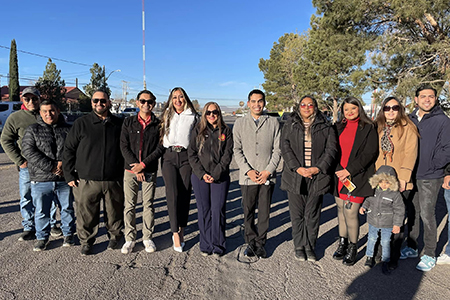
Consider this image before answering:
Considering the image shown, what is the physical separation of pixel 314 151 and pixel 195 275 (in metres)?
1.94

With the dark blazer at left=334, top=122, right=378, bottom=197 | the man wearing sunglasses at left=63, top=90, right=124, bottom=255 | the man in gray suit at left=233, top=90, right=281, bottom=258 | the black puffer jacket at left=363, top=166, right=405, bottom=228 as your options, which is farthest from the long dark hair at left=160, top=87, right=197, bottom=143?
the black puffer jacket at left=363, top=166, right=405, bottom=228

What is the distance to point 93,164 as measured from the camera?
3760 millimetres

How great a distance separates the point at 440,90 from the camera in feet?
40.7

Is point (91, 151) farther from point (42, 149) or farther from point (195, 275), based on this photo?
point (195, 275)

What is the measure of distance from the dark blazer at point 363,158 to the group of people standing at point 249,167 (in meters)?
0.01

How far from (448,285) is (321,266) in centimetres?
125

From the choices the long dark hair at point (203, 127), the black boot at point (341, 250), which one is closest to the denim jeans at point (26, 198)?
the long dark hair at point (203, 127)

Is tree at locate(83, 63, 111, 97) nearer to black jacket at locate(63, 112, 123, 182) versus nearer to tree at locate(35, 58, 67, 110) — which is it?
tree at locate(35, 58, 67, 110)

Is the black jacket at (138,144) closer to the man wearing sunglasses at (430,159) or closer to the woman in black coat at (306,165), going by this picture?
the woman in black coat at (306,165)

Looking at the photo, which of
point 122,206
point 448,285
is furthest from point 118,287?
point 448,285

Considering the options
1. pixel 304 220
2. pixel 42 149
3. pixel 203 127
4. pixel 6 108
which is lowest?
pixel 304 220

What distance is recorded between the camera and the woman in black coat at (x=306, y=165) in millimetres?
3621

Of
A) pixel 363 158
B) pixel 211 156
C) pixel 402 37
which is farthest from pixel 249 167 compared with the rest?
pixel 402 37

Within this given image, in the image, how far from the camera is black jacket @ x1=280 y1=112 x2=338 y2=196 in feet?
11.8
